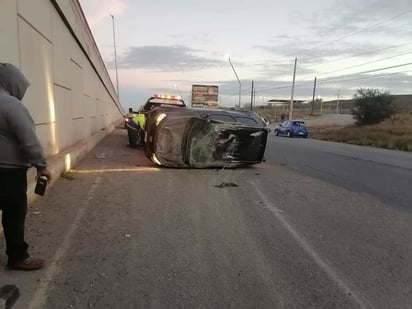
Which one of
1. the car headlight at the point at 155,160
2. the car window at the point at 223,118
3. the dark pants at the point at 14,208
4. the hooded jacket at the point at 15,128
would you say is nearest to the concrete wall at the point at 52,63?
the car headlight at the point at 155,160

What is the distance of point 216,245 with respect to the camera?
5.63m

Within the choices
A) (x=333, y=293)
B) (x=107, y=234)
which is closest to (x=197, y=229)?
(x=107, y=234)

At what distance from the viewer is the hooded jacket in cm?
423

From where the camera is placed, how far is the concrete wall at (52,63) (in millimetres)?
7414

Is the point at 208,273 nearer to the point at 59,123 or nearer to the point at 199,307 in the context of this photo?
the point at 199,307

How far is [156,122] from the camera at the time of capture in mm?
12305

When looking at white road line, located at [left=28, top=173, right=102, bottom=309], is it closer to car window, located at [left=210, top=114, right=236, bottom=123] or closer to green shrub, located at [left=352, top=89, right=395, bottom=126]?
car window, located at [left=210, top=114, right=236, bottom=123]

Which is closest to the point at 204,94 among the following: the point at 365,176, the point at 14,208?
the point at 365,176

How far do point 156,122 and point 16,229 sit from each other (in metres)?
7.94

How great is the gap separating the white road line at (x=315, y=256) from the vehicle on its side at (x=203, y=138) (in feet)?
12.9

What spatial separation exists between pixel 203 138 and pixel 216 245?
252 inches

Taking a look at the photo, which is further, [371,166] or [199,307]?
A: [371,166]

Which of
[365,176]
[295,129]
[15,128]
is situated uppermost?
[15,128]

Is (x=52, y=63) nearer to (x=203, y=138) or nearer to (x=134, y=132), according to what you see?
(x=203, y=138)
